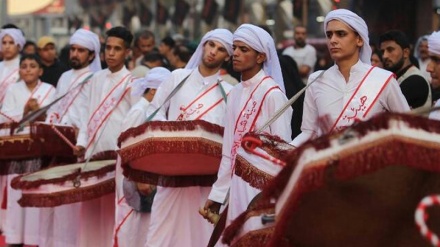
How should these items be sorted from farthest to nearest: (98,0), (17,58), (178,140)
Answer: (98,0), (17,58), (178,140)

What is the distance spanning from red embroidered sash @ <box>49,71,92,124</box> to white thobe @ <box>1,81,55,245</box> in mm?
982

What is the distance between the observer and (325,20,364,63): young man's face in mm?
7602

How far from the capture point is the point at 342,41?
7.64 m

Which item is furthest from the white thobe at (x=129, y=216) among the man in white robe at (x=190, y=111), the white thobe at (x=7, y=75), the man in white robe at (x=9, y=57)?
the man in white robe at (x=9, y=57)

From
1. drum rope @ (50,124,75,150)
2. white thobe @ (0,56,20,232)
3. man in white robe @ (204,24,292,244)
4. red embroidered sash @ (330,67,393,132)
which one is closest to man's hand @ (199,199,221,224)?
man in white robe @ (204,24,292,244)

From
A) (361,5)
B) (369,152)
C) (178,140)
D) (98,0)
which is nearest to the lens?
(369,152)

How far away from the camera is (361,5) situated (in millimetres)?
22891

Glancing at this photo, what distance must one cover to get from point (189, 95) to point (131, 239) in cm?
171

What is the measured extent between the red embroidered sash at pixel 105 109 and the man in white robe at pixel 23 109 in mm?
1919

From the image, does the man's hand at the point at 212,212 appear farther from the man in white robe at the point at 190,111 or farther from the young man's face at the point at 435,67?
the young man's face at the point at 435,67

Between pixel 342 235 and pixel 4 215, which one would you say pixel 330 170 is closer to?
pixel 342 235

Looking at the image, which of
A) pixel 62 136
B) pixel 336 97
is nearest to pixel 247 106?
pixel 336 97

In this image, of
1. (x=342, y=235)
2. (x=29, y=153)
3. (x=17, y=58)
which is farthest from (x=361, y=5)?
(x=342, y=235)

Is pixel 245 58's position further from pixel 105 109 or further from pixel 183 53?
pixel 183 53
